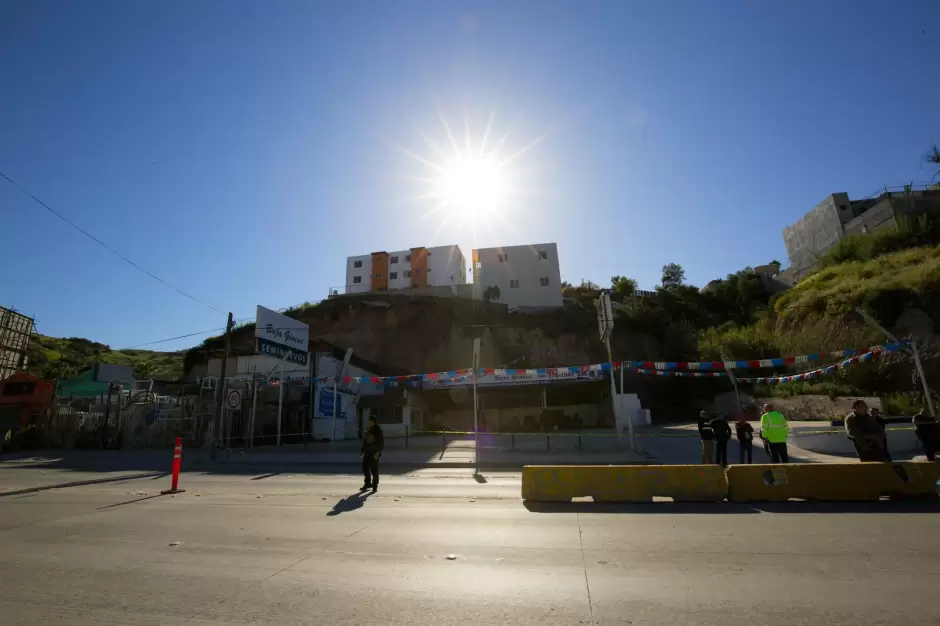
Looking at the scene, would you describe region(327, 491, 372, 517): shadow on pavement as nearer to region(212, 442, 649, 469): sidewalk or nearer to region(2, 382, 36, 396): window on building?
region(212, 442, 649, 469): sidewalk

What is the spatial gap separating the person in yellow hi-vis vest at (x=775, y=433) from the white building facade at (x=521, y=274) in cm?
4109

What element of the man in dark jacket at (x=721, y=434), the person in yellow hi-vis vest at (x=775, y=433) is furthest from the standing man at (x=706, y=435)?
the person in yellow hi-vis vest at (x=775, y=433)

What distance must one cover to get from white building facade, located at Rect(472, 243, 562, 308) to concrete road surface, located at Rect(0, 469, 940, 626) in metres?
46.6

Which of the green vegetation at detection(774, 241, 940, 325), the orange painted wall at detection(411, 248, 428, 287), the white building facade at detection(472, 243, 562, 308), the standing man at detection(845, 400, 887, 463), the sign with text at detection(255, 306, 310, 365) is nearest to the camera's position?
the standing man at detection(845, 400, 887, 463)

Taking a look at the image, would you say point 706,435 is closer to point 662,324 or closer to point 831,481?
point 831,481

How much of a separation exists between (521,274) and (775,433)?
4383cm

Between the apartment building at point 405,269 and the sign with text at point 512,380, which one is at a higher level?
the apartment building at point 405,269

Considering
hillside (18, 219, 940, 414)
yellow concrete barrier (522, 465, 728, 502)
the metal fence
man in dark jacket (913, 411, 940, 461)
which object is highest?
hillside (18, 219, 940, 414)

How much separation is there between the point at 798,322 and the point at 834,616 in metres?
44.3

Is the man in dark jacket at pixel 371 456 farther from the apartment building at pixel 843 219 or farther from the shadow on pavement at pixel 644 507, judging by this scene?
the apartment building at pixel 843 219

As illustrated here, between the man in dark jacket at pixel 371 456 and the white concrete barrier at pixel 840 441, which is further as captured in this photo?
the white concrete barrier at pixel 840 441

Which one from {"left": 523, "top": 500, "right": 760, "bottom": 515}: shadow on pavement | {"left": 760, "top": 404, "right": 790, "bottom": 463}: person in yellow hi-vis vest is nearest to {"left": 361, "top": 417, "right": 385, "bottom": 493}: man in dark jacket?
{"left": 523, "top": 500, "right": 760, "bottom": 515}: shadow on pavement

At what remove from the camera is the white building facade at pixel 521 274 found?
5422 centimetres

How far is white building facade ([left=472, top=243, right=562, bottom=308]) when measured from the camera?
54.2 m
